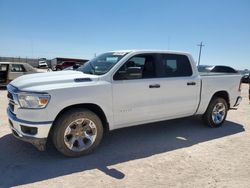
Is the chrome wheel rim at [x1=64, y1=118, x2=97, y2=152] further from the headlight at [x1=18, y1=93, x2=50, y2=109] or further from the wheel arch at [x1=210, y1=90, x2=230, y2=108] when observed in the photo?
the wheel arch at [x1=210, y1=90, x2=230, y2=108]

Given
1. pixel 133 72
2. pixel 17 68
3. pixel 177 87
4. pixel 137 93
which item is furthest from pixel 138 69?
pixel 17 68

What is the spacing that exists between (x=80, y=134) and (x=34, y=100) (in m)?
1.03

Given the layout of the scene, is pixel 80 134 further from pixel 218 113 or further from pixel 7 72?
pixel 7 72

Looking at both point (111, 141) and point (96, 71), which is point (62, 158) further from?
point (96, 71)

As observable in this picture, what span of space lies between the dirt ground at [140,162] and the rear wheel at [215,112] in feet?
1.61

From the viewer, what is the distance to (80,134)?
4.32 meters

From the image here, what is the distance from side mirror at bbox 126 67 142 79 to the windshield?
34 cm

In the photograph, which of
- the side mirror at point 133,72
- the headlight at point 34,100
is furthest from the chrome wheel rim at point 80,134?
the side mirror at point 133,72

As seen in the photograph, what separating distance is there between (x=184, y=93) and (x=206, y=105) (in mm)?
983

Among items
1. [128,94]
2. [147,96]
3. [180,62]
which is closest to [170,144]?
[147,96]

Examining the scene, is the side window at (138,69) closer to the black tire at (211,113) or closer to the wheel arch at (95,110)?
the wheel arch at (95,110)

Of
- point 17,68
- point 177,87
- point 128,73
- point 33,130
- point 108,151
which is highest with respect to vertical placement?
point 128,73

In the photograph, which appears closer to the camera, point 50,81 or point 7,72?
point 50,81

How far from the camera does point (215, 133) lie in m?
5.97
